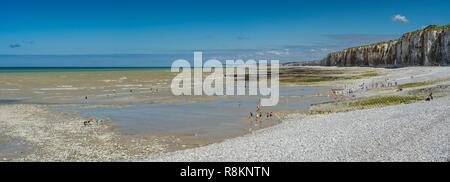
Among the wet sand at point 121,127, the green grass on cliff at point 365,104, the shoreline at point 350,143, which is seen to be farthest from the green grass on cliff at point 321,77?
the shoreline at point 350,143

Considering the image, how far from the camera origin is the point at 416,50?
10756 centimetres

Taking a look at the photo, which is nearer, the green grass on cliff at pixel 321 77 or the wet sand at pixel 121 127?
the wet sand at pixel 121 127

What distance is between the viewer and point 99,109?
35.9 metres

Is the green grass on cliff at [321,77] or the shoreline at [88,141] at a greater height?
the green grass on cliff at [321,77]

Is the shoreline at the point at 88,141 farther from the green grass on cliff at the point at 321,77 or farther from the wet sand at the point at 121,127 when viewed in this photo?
the green grass on cliff at the point at 321,77

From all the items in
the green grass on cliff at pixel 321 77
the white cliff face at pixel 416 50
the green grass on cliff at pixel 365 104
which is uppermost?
the white cliff face at pixel 416 50

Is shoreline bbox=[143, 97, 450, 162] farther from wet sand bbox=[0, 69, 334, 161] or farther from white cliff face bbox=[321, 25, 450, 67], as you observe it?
white cliff face bbox=[321, 25, 450, 67]

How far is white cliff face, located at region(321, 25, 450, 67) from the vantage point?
95.1 metres

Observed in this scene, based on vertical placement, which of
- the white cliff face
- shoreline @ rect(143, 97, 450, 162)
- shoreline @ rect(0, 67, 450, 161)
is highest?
the white cliff face

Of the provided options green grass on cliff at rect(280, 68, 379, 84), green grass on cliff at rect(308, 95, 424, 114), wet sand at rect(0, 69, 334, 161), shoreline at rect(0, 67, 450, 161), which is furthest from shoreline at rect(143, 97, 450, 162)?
green grass on cliff at rect(280, 68, 379, 84)

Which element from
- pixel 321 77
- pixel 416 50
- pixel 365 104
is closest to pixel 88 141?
pixel 365 104

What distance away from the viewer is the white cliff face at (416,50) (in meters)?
95.1

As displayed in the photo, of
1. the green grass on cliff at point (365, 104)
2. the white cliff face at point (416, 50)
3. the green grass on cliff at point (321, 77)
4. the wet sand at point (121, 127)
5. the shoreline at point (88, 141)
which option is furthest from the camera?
the white cliff face at point (416, 50)
